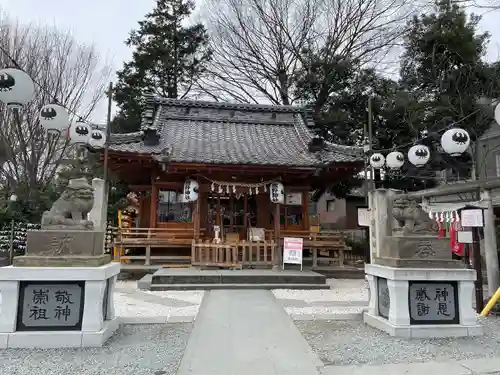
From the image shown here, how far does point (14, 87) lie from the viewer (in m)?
5.96

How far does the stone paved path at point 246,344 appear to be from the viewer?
380 cm

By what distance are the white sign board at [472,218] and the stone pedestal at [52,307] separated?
6.40m

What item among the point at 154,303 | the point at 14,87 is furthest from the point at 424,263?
the point at 14,87

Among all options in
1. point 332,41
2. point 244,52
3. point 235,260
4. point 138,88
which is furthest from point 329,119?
point 138,88

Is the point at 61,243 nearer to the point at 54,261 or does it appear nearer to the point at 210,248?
the point at 54,261

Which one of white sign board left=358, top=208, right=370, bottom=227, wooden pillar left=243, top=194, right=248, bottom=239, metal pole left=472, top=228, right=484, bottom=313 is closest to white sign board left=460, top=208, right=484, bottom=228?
metal pole left=472, top=228, right=484, bottom=313

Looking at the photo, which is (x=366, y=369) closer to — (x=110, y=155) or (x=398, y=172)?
(x=110, y=155)

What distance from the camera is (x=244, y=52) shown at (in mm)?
21734

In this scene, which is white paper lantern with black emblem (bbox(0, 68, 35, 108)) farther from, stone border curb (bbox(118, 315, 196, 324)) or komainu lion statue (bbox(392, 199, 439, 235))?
komainu lion statue (bbox(392, 199, 439, 235))

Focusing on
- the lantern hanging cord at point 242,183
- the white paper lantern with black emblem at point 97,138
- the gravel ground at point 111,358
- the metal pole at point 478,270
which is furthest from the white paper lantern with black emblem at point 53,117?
the metal pole at point 478,270

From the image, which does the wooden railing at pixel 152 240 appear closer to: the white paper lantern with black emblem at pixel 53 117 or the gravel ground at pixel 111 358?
the white paper lantern with black emblem at pixel 53 117

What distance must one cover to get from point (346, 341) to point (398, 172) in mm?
12944

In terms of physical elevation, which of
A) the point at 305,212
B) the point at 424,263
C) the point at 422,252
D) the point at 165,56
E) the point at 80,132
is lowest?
the point at 424,263

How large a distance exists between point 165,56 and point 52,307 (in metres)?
20.1
